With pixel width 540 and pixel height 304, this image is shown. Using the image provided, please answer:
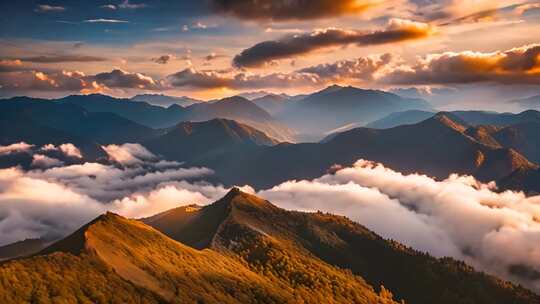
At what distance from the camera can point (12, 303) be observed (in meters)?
196
